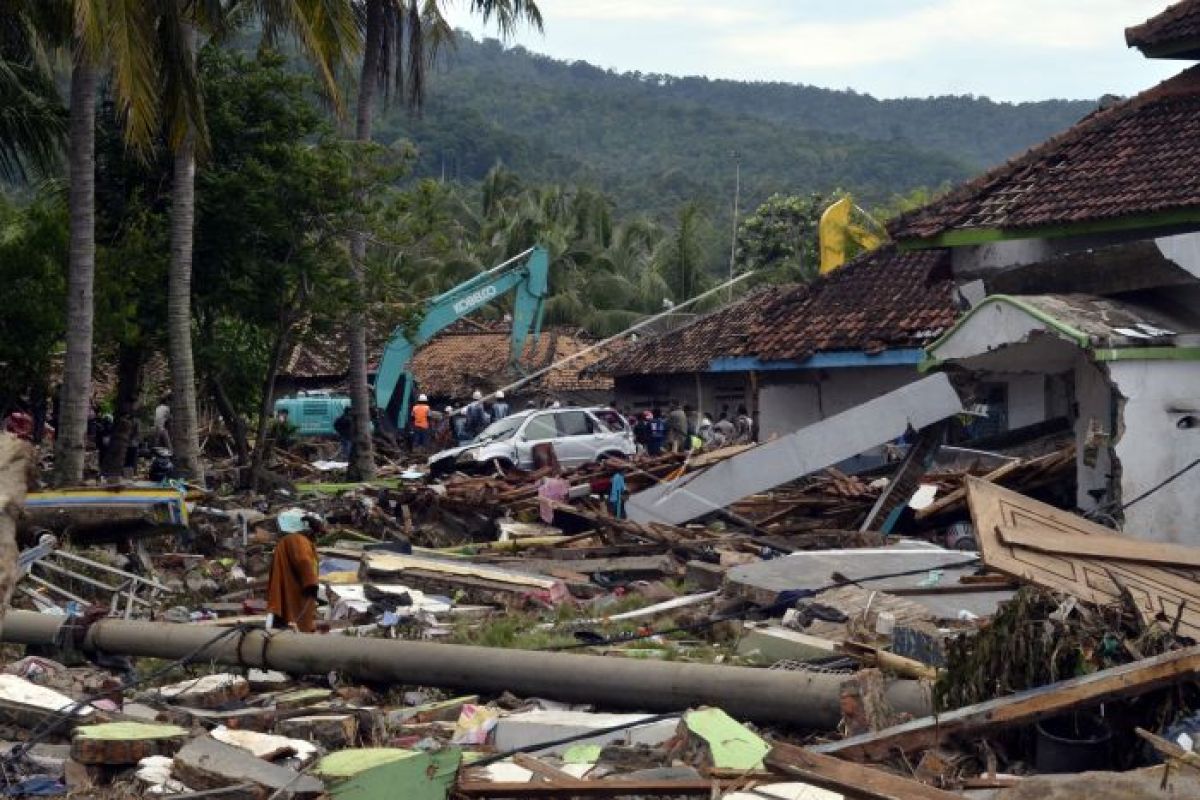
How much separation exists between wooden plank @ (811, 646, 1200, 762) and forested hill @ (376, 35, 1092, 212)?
5122 cm

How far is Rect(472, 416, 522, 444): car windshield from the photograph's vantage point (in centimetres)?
2934

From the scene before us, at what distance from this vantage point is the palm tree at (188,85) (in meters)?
16.1

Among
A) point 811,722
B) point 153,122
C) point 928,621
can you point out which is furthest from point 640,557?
point 811,722

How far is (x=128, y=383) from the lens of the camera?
89.0 ft

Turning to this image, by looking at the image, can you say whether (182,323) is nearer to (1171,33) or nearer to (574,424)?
(574,424)

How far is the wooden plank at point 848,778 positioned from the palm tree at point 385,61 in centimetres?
2156

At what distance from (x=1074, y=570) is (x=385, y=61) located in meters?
20.4

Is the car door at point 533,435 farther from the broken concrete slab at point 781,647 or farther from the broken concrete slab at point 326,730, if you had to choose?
the broken concrete slab at point 326,730

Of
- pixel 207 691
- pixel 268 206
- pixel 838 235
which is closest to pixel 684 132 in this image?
pixel 838 235

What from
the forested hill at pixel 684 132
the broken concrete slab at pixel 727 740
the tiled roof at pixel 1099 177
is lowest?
the broken concrete slab at pixel 727 740

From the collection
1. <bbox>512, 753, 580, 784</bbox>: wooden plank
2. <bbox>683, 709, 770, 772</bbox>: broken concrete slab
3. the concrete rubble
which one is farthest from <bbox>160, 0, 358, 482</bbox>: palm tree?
<bbox>683, 709, 770, 772</bbox>: broken concrete slab

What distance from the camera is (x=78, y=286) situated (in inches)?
794

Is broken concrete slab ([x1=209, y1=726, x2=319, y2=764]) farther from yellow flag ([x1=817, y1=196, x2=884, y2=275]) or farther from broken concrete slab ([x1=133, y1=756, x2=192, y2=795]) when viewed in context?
yellow flag ([x1=817, y1=196, x2=884, y2=275])

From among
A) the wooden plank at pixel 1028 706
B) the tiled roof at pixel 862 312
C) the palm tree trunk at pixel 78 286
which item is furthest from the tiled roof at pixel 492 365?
the wooden plank at pixel 1028 706
